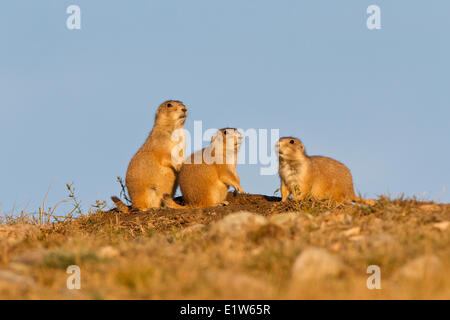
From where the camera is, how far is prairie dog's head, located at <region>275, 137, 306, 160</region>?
12000mm

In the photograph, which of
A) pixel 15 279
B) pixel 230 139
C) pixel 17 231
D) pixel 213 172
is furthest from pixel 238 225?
pixel 230 139

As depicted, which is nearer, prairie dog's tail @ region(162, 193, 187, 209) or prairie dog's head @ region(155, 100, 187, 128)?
prairie dog's tail @ region(162, 193, 187, 209)

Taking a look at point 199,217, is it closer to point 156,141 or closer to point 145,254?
point 156,141

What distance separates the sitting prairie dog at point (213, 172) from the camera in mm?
11625

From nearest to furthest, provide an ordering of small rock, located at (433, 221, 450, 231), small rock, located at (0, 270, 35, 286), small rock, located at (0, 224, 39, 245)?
small rock, located at (0, 270, 35, 286)
small rock, located at (433, 221, 450, 231)
small rock, located at (0, 224, 39, 245)

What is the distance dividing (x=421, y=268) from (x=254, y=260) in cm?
158

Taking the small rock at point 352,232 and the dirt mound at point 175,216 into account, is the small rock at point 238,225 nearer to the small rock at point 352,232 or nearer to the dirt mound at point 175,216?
the small rock at point 352,232

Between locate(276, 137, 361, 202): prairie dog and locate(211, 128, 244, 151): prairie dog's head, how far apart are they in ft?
2.85

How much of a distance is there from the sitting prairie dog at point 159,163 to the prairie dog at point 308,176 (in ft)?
7.16

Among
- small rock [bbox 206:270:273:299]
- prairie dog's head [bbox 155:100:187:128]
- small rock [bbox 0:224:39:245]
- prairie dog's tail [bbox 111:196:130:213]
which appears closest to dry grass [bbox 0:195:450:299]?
small rock [bbox 206:270:273:299]

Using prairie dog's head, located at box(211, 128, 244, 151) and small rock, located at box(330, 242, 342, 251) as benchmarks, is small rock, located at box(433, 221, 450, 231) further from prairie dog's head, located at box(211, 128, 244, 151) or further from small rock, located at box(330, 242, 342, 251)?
prairie dog's head, located at box(211, 128, 244, 151)

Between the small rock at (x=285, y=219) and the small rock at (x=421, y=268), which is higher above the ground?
the small rock at (x=285, y=219)

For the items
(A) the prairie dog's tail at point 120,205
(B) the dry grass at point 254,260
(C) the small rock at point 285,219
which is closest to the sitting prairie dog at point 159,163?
(A) the prairie dog's tail at point 120,205
